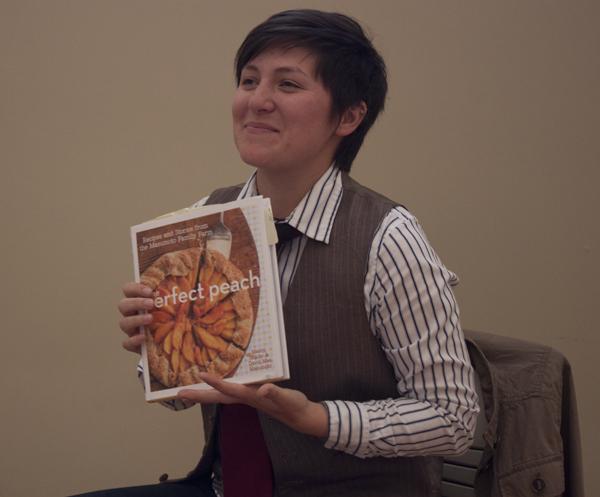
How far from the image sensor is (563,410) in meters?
1.10

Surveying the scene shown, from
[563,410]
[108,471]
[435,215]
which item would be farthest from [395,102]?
[108,471]

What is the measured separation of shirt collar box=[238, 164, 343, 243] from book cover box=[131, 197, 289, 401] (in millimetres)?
155

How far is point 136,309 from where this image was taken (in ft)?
3.26

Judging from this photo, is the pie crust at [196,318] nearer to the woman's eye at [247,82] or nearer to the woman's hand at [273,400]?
the woman's hand at [273,400]

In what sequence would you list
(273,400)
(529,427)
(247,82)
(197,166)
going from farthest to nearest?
1. (197,166)
2. (247,82)
3. (529,427)
4. (273,400)

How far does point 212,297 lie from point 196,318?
0.04m

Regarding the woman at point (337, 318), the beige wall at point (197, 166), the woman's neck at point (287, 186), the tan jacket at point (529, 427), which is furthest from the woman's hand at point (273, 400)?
the beige wall at point (197, 166)

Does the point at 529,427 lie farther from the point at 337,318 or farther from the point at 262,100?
the point at 262,100

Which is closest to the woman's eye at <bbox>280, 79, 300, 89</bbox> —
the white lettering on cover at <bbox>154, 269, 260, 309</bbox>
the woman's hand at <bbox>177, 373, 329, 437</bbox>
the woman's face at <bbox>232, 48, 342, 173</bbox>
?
the woman's face at <bbox>232, 48, 342, 173</bbox>

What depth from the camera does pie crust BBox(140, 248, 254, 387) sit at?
0.93 m

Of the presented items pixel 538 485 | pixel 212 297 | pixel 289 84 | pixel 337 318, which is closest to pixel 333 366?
pixel 337 318

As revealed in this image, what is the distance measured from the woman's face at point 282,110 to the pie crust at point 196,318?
0.23 metres

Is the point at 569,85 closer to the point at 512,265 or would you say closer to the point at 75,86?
the point at 512,265

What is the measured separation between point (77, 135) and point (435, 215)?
110 centimetres
